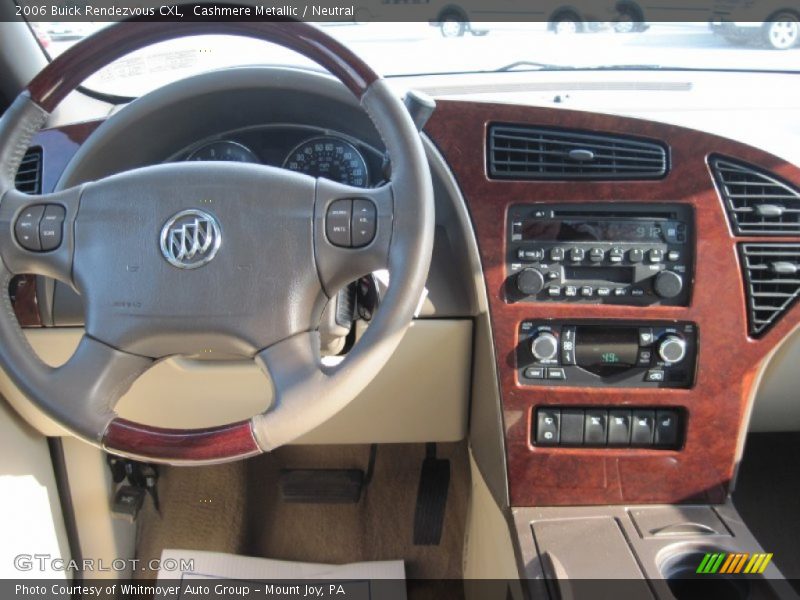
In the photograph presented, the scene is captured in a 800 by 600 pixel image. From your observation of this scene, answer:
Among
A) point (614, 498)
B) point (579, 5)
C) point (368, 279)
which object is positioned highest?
point (579, 5)

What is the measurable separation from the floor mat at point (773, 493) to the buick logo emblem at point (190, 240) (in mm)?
1454

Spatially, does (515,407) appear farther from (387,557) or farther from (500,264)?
(387,557)

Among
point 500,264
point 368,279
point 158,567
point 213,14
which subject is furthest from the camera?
point 158,567

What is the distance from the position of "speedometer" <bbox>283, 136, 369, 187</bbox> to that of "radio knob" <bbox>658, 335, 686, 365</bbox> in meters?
0.63

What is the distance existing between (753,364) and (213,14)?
3.67 ft

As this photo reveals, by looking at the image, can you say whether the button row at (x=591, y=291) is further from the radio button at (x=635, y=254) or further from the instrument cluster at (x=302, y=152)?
the instrument cluster at (x=302, y=152)

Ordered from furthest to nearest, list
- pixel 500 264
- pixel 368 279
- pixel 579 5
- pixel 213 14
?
pixel 579 5, pixel 500 264, pixel 368 279, pixel 213 14

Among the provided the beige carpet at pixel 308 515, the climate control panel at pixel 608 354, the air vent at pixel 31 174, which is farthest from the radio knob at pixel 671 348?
the air vent at pixel 31 174

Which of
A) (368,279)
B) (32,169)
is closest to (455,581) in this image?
(368,279)

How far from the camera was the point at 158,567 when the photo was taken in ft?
6.07

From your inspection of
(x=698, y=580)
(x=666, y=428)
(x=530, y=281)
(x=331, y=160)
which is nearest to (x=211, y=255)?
(x=331, y=160)

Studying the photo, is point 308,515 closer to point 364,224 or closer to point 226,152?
point 226,152

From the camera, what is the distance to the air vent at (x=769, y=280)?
4.23 feet

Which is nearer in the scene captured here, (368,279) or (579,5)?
(368,279)
